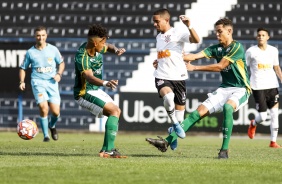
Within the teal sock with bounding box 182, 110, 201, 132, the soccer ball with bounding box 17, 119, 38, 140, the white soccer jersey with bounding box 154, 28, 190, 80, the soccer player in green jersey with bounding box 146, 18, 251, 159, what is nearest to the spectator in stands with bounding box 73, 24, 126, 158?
the soccer player in green jersey with bounding box 146, 18, 251, 159

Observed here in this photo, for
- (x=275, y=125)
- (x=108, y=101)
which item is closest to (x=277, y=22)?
(x=275, y=125)

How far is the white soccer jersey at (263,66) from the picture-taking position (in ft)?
53.1

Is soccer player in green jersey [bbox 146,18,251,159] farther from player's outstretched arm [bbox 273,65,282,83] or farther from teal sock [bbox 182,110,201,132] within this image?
player's outstretched arm [bbox 273,65,282,83]

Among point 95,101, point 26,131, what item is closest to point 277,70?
point 26,131

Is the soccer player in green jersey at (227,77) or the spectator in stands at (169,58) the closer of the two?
the soccer player in green jersey at (227,77)

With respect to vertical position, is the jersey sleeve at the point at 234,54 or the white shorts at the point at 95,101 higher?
the jersey sleeve at the point at 234,54

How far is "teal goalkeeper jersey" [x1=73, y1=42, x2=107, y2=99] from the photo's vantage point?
36.9ft

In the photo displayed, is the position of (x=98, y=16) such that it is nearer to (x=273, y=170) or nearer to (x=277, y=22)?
(x=277, y=22)

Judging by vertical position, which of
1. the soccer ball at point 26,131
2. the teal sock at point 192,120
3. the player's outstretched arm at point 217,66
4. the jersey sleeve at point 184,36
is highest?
the jersey sleeve at point 184,36

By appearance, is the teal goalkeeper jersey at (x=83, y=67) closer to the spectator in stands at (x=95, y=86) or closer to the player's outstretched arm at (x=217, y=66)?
the spectator in stands at (x=95, y=86)

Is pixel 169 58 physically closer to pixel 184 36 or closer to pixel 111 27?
pixel 184 36

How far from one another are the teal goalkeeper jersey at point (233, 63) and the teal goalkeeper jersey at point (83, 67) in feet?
5.21

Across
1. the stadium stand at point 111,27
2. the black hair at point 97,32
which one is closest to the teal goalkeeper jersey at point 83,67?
the black hair at point 97,32

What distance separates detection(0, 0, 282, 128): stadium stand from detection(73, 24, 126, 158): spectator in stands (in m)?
10.1
